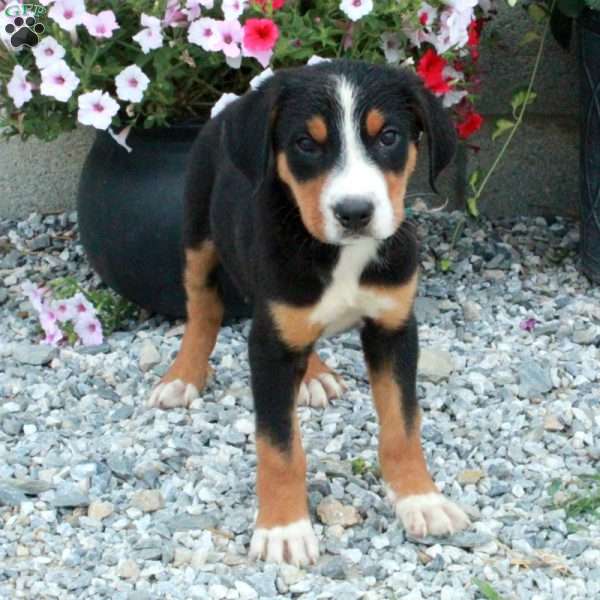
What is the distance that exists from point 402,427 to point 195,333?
3.73 feet

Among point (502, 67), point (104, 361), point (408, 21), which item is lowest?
point (104, 361)

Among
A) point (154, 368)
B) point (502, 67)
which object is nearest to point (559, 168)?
point (502, 67)

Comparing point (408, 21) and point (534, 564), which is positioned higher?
point (408, 21)

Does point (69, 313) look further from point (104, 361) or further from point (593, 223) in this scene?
point (593, 223)

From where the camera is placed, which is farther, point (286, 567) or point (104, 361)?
point (104, 361)

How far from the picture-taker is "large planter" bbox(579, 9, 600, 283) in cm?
523

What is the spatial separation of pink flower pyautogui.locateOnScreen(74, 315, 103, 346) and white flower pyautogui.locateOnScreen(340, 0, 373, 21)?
1491 mm

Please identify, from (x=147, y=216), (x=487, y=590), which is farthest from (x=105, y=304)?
(x=487, y=590)

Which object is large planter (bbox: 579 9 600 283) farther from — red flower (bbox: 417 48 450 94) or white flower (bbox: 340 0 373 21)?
white flower (bbox: 340 0 373 21)

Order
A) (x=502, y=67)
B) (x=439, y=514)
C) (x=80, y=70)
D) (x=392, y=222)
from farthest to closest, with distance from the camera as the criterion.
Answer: (x=502, y=67)
(x=80, y=70)
(x=439, y=514)
(x=392, y=222)

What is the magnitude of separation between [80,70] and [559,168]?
2.49m

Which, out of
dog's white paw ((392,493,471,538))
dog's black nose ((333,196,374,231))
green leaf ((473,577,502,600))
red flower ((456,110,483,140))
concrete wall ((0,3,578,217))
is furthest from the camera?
concrete wall ((0,3,578,217))

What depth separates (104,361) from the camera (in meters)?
4.96

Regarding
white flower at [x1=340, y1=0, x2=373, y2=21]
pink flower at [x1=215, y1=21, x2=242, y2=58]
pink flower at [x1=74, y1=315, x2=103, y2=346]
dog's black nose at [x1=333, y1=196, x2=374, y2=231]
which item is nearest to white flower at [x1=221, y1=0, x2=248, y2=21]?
pink flower at [x1=215, y1=21, x2=242, y2=58]
